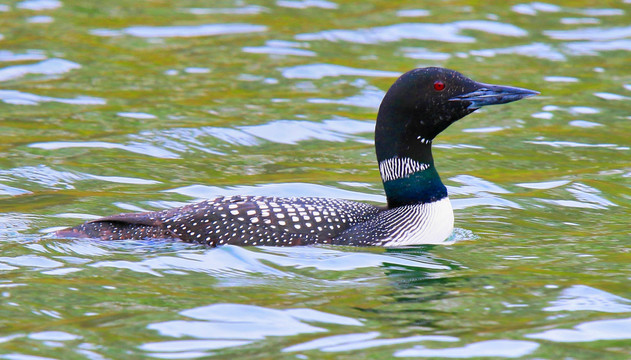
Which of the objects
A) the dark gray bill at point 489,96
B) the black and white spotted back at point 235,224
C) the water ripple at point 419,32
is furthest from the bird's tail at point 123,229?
the water ripple at point 419,32

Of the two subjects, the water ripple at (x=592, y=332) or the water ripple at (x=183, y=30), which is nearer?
the water ripple at (x=592, y=332)

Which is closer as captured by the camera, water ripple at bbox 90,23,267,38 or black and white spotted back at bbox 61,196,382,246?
black and white spotted back at bbox 61,196,382,246

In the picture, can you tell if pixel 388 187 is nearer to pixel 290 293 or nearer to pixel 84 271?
pixel 290 293

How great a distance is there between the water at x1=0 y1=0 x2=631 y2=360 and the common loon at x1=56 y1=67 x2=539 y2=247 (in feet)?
0.34

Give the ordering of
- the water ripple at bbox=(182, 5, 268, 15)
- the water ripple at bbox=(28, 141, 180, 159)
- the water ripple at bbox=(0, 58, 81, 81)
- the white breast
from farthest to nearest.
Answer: the water ripple at bbox=(182, 5, 268, 15) < the water ripple at bbox=(0, 58, 81, 81) < the water ripple at bbox=(28, 141, 180, 159) < the white breast

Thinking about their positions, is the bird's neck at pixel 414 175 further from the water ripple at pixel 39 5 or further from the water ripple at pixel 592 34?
the water ripple at pixel 39 5

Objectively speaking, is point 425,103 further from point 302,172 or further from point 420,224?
point 302,172

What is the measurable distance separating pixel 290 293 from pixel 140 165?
3144 mm

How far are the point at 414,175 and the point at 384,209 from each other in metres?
0.27

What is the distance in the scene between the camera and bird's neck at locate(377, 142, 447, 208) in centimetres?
609

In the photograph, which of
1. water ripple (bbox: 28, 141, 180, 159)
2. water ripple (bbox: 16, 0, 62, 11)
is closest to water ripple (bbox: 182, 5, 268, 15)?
water ripple (bbox: 16, 0, 62, 11)

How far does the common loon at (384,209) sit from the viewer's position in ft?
18.9

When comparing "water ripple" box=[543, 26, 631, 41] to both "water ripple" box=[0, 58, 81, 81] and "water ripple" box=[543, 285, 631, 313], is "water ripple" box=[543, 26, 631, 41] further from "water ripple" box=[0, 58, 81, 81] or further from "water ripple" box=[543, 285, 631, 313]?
"water ripple" box=[543, 285, 631, 313]

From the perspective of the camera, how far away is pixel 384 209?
6.15m
